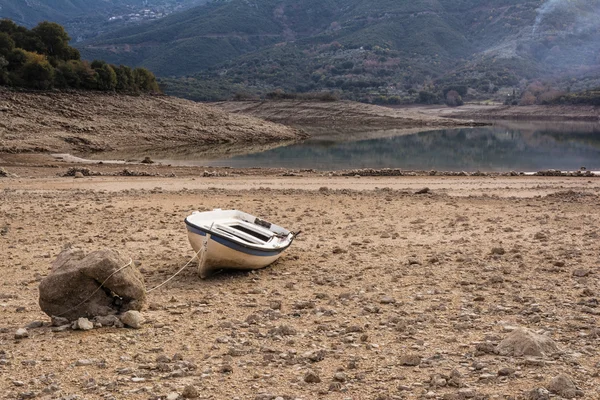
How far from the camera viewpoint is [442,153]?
4069 centimetres

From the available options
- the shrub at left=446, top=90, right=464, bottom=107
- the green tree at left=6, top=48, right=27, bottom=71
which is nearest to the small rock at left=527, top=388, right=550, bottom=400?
the green tree at left=6, top=48, right=27, bottom=71

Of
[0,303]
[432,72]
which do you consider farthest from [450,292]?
[432,72]

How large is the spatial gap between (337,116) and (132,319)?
67.1 metres

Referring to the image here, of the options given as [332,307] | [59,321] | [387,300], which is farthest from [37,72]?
[387,300]

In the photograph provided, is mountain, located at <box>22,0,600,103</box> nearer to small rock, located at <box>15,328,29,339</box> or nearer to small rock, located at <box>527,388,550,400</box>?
small rock, located at <box>15,328,29,339</box>

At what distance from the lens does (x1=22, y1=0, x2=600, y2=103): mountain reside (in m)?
127

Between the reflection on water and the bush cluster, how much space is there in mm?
14405

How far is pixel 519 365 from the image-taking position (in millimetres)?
5777

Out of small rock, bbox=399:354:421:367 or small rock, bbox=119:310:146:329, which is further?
small rock, bbox=119:310:146:329

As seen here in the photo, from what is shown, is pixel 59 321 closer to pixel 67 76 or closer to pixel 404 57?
pixel 67 76

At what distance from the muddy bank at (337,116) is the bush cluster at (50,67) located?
23131 millimetres

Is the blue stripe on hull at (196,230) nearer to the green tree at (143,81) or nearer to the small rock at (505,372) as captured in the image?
the small rock at (505,372)

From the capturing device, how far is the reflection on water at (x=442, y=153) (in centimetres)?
3347

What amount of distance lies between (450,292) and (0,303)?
18.2ft
